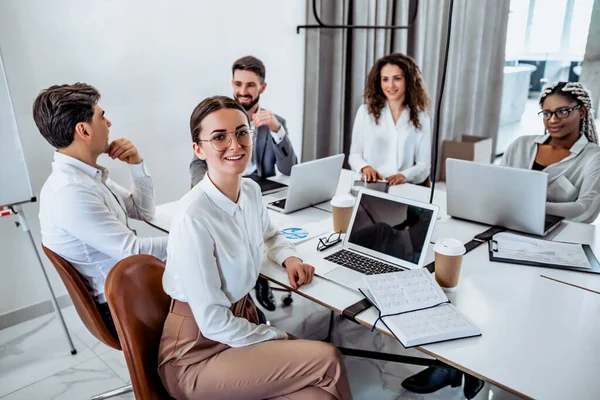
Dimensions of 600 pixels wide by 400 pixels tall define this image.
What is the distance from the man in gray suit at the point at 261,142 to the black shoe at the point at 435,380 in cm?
87

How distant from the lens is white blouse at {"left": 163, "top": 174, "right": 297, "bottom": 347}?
121 centimetres

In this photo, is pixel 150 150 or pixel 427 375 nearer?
pixel 427 375

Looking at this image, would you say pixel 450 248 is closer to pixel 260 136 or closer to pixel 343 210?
pixel 343 210

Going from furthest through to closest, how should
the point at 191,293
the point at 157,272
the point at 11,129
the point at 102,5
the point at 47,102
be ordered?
the point at 102,5, the point at 11,129, the point at 47,102, the point at 157,272, the point at 191,293

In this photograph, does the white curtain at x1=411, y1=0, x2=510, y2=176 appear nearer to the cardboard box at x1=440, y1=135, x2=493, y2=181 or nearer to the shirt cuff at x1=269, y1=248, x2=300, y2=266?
the cardboard box at x1=440, y1=135, x2=493, y2=181

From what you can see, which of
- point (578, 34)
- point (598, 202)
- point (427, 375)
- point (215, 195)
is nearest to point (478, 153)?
point (578, 34)

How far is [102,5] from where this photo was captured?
2322mm

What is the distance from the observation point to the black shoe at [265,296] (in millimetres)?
2488

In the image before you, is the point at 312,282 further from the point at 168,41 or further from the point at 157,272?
the point at 168,41

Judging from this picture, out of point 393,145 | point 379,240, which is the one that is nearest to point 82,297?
point 379,240

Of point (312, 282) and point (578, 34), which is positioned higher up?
point (578, 34)

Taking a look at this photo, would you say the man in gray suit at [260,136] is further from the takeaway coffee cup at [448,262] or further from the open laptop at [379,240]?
the takeaway coffee cup at [448,262]

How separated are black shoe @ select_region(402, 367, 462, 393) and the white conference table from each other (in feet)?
1.83

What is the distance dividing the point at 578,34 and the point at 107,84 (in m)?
3.44
